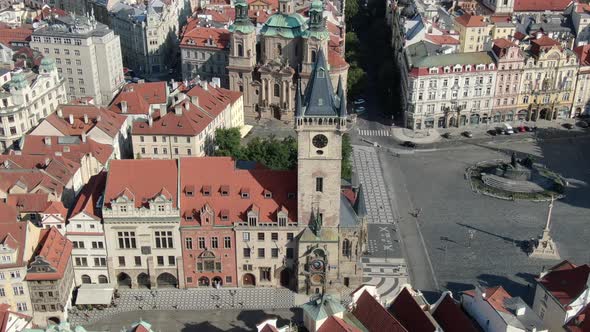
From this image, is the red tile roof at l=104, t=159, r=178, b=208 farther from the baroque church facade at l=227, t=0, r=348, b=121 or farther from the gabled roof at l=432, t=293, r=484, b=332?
the baroque church facade at l=227, t=0, r=348, b=121

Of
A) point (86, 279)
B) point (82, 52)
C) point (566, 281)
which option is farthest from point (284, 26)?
point (566, 281)

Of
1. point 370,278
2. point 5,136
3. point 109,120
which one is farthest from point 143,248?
point 5,136

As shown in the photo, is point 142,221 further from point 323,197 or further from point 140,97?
point 140,97

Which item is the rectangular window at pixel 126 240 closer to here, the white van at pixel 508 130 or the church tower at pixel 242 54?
the church tower at pixel 242 54

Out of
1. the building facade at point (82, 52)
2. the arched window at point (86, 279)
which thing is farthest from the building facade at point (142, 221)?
the building facade at point (82, 52)

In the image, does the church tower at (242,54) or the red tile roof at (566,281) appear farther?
the church tower at (242,54)

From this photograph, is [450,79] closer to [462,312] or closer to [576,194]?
[576,194]
